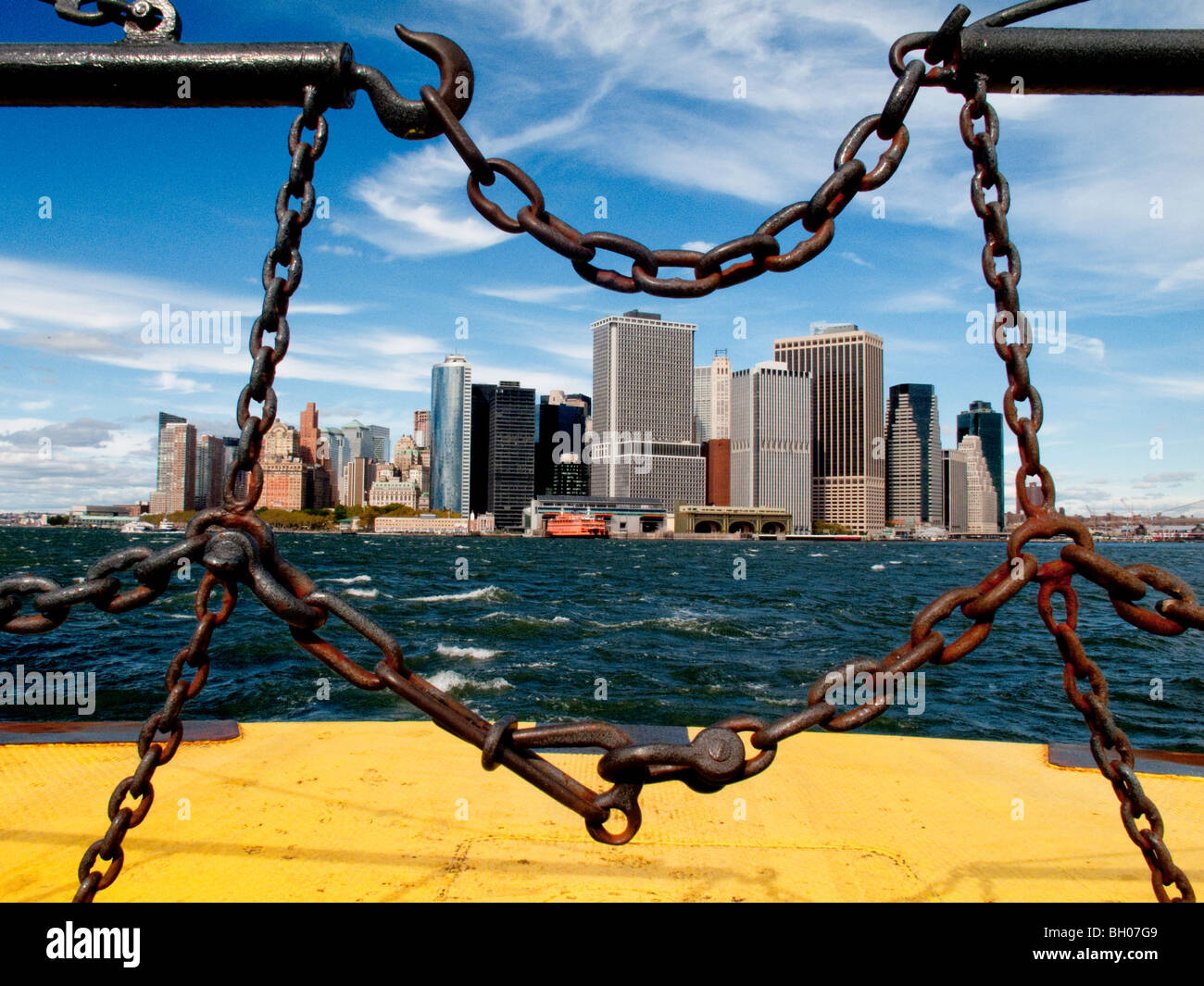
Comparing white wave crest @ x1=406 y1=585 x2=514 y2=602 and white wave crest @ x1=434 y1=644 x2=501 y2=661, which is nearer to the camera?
white wave crest @ x1=434 y1=644 x2=501 y2=661

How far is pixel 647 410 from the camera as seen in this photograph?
487ft

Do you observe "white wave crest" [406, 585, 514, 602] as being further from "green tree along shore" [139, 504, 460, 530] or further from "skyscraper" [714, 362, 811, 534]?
"skyscraper" [714, 362, 811, 534]

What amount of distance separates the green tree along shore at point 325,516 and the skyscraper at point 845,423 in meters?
76.3

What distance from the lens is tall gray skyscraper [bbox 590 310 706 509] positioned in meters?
145

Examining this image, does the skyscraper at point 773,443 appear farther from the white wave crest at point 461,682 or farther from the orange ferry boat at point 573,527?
the white wave crest at point 461,682

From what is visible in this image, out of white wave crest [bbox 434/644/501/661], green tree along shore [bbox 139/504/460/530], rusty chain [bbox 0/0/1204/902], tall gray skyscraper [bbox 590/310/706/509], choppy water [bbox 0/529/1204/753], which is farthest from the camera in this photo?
tall gray skyscraper [bbox 590/310/706/509]

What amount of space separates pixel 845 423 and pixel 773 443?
16228 millimetres

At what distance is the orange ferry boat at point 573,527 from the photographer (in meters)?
130

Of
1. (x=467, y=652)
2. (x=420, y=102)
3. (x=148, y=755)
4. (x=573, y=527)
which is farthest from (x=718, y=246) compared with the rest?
(x=573, y=527)

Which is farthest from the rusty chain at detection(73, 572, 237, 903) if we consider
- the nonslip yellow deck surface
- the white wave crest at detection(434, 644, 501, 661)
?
the white wave crest at detection(434, 644, 501, 661)

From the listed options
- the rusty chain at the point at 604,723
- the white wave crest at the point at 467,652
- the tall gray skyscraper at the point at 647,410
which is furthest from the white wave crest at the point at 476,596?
the tall gray skyscraper at the point at 647,410

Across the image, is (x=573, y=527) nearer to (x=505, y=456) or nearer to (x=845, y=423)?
(x=505, y=456)
